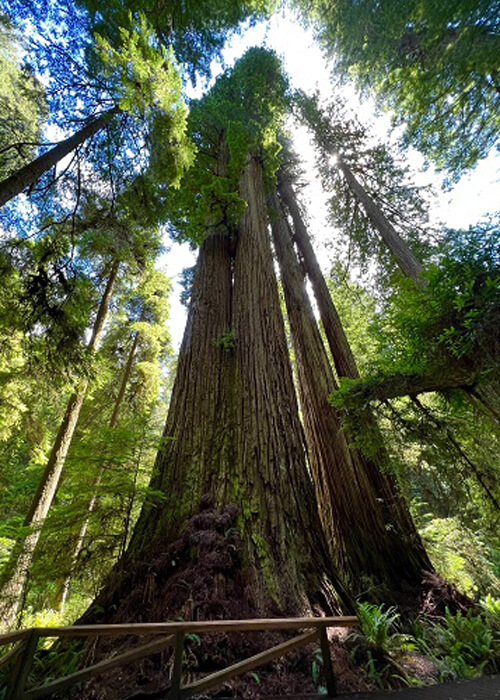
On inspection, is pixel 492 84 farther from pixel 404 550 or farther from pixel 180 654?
pixel 180 654

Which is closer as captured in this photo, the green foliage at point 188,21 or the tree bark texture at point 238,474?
the tree bark texture at point 238,474

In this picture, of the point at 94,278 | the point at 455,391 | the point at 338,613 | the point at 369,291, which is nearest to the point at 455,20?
the point at 369,291

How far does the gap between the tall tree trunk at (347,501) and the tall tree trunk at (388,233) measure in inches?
85.0

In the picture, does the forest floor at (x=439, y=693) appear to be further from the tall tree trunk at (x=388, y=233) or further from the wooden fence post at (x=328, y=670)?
the tall tree trunk at (x=388, y=233)

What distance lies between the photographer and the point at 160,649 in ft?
4.77

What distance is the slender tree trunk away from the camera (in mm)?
2705

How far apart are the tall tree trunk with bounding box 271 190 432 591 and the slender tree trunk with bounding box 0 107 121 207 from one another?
4568mm

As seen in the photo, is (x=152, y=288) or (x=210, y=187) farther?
(x=152, y=288)

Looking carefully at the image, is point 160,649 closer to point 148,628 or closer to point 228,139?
point 148,628

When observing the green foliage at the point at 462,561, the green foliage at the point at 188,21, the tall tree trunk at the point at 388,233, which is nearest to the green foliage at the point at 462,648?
the green foliage at the point at 462,561

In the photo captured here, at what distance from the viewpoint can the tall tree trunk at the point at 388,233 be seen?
545 cm

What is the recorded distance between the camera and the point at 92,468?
2.57 metres

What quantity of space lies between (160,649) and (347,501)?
3.34m

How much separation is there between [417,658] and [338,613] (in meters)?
0.60
